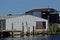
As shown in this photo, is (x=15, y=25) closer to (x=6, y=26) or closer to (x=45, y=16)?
(x=6, y=26)

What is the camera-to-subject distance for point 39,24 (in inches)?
3206

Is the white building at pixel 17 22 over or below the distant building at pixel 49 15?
below

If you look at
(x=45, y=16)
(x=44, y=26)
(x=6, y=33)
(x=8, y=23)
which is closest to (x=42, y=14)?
(x=45, y=16)

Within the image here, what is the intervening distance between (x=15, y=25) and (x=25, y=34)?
362 cm

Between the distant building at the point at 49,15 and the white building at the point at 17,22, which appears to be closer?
the white building at the point at 17,22

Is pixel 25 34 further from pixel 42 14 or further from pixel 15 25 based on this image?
pixel 42 14

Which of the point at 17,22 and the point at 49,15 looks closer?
the point at 17,22

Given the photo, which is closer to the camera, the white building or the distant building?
the white building

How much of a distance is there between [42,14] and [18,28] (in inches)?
931

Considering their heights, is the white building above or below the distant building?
below

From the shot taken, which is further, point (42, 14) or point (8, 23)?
point (42, 14)

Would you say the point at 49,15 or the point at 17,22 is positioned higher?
the point at 49,15

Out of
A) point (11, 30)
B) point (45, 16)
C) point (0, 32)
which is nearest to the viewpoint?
point (0, 32)

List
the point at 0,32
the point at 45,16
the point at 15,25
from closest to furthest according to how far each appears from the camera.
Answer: the point at 0,32 < the point at 15,25 < the point at 45,16
